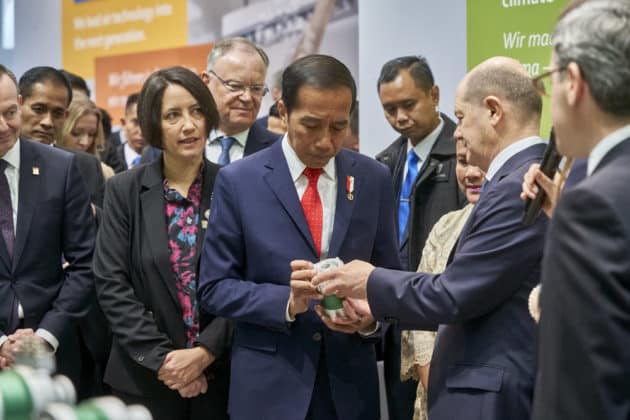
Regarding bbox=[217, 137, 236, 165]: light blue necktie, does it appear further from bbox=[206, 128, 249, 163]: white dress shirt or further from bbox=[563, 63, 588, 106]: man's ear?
bbox=[563, 63, 588, 106]: man's ear

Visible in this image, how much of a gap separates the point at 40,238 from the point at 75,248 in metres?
0.16

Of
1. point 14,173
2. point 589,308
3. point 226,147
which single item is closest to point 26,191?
point 14,173

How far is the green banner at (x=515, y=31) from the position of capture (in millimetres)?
4676

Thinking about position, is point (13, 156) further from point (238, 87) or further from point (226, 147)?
point (238, 87)

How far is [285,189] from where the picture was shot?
9.29ft

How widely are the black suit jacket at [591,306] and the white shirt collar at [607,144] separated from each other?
9 cm

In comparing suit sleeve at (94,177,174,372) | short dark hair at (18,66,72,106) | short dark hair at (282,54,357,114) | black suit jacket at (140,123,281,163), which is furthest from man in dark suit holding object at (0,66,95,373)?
short dark hair at (282,54,357,114)

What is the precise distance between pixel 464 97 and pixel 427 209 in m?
1.68

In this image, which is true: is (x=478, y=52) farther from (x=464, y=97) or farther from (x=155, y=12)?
(x=155, y=12)

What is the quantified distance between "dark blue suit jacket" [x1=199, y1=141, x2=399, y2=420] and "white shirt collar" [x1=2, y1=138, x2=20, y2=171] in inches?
40.1

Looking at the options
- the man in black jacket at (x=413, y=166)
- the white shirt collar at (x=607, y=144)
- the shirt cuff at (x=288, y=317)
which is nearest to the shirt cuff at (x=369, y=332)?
the shirt cuff at (x=288, y=317)

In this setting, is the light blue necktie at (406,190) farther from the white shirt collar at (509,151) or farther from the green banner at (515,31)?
the white shirt collar at (509,151)

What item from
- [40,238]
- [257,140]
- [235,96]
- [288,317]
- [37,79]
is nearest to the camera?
[288,317]

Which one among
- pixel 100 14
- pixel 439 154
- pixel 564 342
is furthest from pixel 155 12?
pixel 564 342
